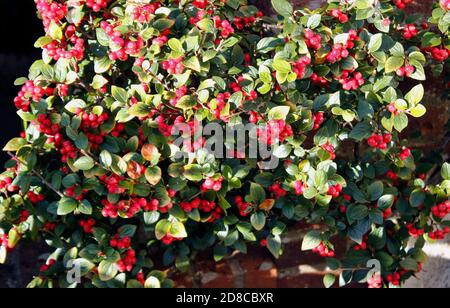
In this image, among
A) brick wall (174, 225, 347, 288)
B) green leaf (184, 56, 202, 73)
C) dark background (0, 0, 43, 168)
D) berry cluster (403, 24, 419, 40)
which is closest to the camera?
green leaf (184, 56, 202, 73)

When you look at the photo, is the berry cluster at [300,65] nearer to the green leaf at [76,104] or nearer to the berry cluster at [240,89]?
the berry cluster at [240,89]

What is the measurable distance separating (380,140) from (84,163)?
2.63 ft

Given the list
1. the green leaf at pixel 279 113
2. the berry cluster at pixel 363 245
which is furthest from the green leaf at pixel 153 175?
the berry cluster at pixel 363 245

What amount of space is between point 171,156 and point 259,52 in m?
0.39

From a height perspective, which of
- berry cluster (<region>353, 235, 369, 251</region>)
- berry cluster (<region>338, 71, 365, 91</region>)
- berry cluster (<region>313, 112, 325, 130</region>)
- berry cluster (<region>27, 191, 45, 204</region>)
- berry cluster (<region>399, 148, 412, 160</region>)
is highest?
berry cluster (<region>338, 71, 365, 91</region>)

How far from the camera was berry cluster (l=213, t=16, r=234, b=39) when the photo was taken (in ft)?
5.76

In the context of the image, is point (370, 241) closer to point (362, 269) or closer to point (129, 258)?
point (362, 269)

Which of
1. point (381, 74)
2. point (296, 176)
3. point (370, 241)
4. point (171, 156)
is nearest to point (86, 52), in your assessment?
point (171, 156)

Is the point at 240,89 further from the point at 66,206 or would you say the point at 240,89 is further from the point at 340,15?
the point at 66,206

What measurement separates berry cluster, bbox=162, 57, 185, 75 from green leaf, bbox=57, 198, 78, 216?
44 cm

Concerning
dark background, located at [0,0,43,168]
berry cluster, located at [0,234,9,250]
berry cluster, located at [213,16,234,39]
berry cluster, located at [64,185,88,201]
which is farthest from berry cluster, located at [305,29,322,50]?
dark background, located at [0,0,43,168]

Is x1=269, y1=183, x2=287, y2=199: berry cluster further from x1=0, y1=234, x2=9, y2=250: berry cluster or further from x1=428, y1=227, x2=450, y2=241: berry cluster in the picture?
x1=0, y1=234, x2=9, y2=250: berry cluster

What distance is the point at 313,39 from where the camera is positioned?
1.70 metres

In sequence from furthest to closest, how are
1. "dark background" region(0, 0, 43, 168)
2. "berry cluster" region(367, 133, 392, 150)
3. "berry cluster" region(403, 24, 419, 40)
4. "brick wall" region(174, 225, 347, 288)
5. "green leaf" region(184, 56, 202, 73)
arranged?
"dark background" region(0, 0, 43, 168) → "brick wall" region(174, 225, 347, 288) → "berry cluster" region(403, 24, 419, 40) → "berry cluster" region(367, 133, 392, 150) → "green leaf" region(184, 56, 202, 73)
